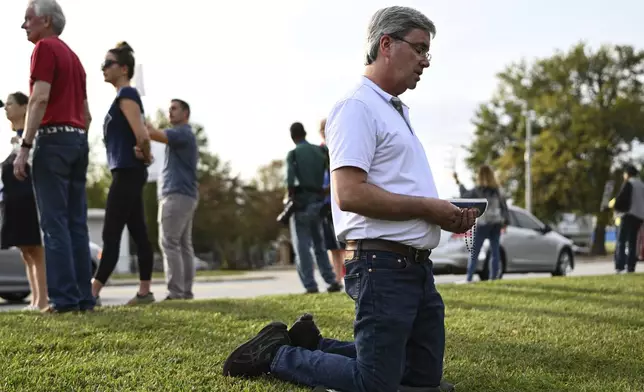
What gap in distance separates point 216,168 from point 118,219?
5886 cm

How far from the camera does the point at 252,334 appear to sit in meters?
5.74

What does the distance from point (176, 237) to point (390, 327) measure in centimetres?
583

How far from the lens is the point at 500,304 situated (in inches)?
318

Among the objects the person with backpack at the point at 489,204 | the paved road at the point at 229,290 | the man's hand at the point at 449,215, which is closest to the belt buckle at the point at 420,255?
the man's hand at the point at 449,215

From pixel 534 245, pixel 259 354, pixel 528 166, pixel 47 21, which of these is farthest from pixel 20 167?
pixel 528 166

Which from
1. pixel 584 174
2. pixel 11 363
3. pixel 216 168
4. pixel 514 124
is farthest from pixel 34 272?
pixel 216 168

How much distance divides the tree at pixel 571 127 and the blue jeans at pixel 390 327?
4624 cm

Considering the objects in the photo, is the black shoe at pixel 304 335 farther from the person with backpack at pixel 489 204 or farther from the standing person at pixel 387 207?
the person with backpack at pixel 489 204

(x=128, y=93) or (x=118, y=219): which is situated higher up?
(x=128, y=93)

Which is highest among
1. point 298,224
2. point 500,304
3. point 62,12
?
point 62,12

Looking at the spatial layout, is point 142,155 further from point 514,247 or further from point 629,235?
point 514,247

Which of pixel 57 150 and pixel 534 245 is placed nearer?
pixel 57 150

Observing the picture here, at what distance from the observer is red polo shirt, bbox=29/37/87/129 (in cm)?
650

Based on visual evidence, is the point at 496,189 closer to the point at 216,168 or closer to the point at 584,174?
the point at 584,174
